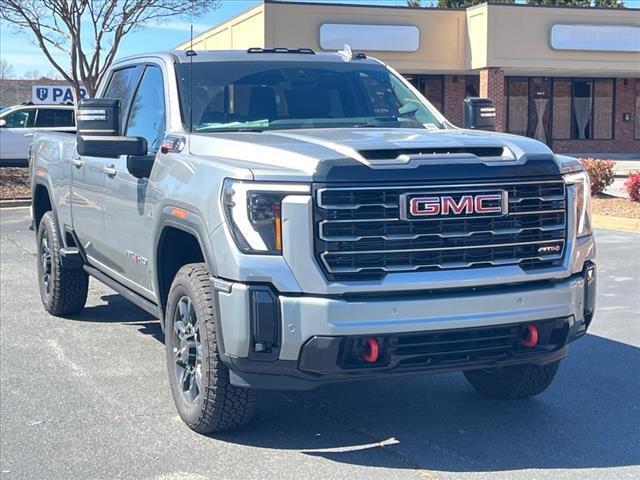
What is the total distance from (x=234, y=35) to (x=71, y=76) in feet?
29.8

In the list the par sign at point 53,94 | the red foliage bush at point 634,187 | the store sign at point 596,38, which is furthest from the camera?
the store sign at point 596,38

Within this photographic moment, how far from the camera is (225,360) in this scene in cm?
445

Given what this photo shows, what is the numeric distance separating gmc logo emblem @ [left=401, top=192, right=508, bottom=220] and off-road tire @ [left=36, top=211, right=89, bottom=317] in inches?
168

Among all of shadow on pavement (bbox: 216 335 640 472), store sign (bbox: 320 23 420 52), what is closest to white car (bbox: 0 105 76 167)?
store sign (bbox: 320 23 420 52)

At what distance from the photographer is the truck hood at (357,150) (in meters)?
4.32

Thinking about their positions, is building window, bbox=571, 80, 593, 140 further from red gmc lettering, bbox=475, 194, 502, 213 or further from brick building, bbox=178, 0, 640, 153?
red gmc lettering, bbox=475, 194, 502, 213

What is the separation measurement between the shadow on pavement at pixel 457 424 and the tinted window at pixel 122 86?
2422 millimetres

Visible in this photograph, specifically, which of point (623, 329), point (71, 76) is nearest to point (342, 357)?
point (623, 329)

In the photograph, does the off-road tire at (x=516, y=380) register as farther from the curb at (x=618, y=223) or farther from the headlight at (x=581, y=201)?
the curb at (x=618, y=223)

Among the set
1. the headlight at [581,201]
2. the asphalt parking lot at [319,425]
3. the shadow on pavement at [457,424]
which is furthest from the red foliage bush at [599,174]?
the headlight at [581,201]

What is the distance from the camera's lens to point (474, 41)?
3109cm

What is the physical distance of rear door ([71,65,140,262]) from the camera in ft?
21.5

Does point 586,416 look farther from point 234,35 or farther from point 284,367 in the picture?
point 234,35

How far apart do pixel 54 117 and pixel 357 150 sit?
20601mm
